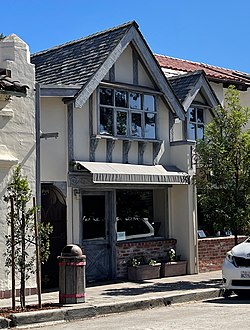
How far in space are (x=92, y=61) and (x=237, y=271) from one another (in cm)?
645

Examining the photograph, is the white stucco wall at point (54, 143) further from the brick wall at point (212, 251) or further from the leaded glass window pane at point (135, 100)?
the brick wall at point (212, 251)

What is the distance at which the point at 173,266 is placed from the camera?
17.3 metres

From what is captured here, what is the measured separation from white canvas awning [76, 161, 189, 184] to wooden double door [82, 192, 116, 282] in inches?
36.9

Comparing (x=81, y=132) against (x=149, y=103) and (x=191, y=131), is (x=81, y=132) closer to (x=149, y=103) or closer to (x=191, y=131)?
(x=149, y=103)

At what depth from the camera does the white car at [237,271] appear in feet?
43.9

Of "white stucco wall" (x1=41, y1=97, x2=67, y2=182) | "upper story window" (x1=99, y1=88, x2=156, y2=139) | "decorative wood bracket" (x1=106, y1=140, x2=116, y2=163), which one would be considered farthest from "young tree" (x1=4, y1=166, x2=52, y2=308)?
"upper story window" (x1=99, y1=88, x2=156, y2=139)

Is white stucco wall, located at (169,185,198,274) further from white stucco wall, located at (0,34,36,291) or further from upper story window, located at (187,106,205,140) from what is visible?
white stucco wall, located at (0,34,36,291)

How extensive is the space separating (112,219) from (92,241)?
878mm

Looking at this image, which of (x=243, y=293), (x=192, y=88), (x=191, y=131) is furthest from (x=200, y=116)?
(x=243, y=293)

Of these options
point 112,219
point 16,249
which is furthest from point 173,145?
point 16,249

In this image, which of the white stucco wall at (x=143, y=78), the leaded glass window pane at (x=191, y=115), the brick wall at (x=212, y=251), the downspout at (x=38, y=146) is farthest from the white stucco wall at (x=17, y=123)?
the leaded glass window pane at (x=191, y=115)

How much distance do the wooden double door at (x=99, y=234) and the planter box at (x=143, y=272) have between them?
482 mm

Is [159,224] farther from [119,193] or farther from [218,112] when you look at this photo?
[218,112]

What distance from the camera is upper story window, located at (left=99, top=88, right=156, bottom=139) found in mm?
16312
